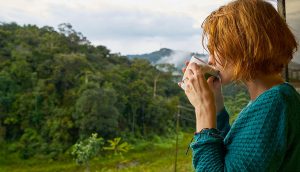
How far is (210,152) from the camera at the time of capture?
16.9 inches

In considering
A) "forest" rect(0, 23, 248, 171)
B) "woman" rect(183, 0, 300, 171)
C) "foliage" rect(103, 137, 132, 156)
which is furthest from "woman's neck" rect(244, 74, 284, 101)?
"forest" rect(0, 23, 248, 171)

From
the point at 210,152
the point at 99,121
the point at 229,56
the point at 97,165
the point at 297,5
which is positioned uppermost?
the point at 297,5

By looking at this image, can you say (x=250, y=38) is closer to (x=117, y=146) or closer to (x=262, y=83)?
(x=262, y=83)

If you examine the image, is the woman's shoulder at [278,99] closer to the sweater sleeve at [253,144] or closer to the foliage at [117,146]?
the sweater sleeve at [253,144]

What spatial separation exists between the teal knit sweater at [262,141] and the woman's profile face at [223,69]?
2.1 inches

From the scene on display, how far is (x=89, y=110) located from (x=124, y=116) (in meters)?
0.66

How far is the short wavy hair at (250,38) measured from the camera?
43 cm

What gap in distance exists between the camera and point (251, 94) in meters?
0.46

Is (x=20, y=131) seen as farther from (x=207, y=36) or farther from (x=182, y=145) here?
(x=207, y=36)

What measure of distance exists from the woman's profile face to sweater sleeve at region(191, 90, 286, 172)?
2.3 inches

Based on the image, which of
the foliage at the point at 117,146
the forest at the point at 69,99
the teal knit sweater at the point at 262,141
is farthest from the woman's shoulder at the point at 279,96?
the forest at the point at 69,99

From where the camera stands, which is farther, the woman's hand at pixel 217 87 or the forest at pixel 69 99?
the forest at pixel 69 99

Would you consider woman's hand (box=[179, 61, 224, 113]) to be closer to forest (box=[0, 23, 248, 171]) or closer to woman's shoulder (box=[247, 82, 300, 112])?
woman's shoulder (box=[247, 82, 300, 112])

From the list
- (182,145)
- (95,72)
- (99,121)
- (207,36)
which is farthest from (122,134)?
(207,36)
